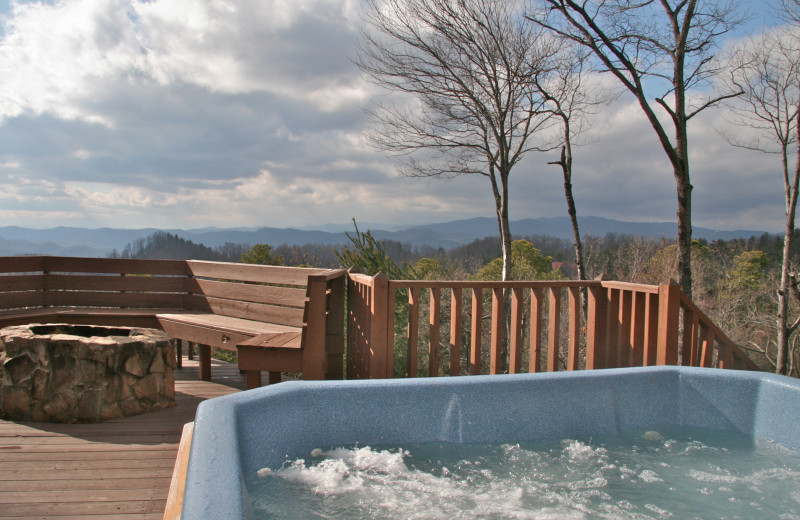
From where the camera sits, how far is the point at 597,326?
148 inches

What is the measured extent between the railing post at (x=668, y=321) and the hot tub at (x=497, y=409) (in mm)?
367

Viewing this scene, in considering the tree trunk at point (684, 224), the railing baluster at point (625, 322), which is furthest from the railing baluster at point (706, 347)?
the tree trunk at point (684, 224)

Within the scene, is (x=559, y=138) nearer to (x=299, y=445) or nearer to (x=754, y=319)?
(x=754, y=319)

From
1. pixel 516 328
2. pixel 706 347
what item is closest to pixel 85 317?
pixel 516 328

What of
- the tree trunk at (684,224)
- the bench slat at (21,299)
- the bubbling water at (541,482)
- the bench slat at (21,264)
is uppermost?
the tree trunk at (684,224)

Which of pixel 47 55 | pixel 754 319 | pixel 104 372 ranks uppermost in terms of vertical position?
pixel 47 55

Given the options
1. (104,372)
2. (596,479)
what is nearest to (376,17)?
(104,372)

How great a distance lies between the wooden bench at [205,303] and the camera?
342cm

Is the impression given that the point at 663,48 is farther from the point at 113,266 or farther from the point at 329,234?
the point at 329,234

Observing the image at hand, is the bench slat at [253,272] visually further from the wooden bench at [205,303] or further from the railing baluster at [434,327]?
the railing baluster at [434,327]

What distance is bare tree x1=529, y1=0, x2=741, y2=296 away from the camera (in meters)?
8.72

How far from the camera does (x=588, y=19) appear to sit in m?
8.96

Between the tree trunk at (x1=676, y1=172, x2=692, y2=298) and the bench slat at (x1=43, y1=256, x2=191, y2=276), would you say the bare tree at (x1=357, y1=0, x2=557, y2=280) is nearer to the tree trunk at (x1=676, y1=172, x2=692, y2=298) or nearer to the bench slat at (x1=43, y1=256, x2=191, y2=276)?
the tree trunk at (x1=676, y1=172, x2=692, y2=298)

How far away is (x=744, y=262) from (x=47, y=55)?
2008cm
